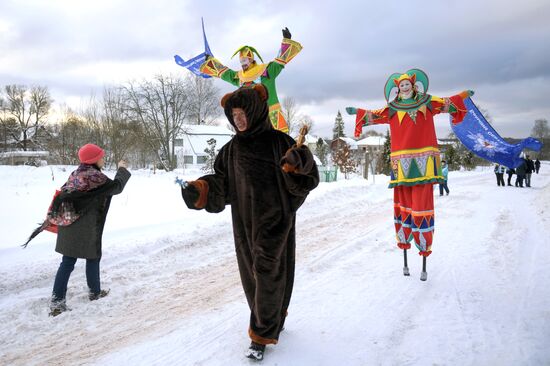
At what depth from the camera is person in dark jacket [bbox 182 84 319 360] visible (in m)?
2.71

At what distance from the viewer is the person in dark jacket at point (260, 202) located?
2711 millimetres

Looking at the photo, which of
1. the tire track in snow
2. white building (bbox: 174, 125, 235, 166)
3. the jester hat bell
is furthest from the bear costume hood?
white building (bbox: 174, 125, 235, 166)

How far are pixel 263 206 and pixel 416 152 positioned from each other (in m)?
2.43

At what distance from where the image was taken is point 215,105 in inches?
1624

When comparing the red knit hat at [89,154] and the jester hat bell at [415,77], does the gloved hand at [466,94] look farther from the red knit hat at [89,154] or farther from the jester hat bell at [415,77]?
the red knit hat at [89,154]

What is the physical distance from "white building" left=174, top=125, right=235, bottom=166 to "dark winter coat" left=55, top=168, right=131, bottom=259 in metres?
40.2

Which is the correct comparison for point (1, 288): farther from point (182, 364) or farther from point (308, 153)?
point (308, 153)

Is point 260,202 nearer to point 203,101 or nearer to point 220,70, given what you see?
point 220,70

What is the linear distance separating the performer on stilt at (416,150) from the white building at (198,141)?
40.1 m

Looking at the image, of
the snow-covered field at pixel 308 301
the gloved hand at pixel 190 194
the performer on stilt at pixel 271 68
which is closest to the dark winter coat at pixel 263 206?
the gloved hand at pixel 190 194

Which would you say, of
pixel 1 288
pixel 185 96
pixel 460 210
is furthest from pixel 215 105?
pixel 1 288

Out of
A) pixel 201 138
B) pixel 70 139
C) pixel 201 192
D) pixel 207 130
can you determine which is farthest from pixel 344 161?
pixel 201 138

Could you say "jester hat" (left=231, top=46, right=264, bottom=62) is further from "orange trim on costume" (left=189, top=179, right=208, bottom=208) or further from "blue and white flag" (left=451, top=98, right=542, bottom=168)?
"blue and white flag" (left=451, top=98, right=542, bottom=168)

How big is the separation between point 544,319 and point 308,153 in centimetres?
267
